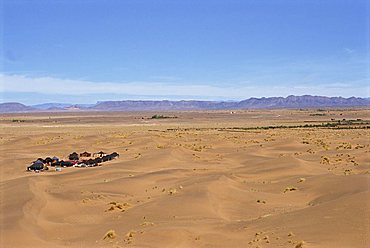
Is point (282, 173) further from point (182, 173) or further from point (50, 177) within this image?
point (50, 177)

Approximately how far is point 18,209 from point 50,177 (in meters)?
7.97

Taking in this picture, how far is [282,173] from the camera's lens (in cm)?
2639

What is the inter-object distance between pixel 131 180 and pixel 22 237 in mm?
10204

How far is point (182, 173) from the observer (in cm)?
2658

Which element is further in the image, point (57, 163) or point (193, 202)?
A: point (57, 163)

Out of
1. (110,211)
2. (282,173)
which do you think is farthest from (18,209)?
(282,173)

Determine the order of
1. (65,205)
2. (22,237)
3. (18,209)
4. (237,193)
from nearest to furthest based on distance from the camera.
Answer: (22,237) → (18,209) → (65,205) → (237,193)

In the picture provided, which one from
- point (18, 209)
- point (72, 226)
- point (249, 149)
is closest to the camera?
point (72, 226)

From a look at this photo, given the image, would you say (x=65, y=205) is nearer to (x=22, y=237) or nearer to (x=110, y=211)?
(x=110, y=211)

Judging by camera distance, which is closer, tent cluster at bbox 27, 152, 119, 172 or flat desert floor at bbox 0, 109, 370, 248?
flat desert floor at bbox 0, 109, 370, 248

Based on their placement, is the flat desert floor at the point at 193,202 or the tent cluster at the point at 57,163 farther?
the tent cluster at the point at 57,163

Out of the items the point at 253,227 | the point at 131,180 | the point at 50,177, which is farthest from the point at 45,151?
the point at 253,227

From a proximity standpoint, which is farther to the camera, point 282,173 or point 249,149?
point 249,149

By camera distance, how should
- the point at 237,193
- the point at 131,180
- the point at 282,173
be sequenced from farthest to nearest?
the point at 282,173 < the point at 131,180 < the point at 237,193
